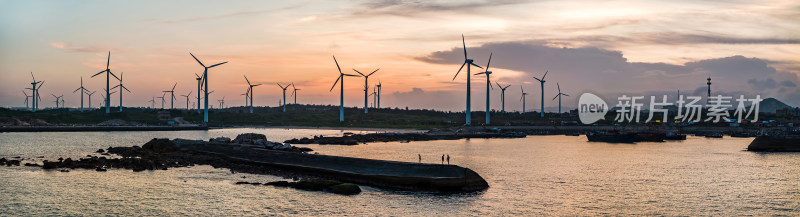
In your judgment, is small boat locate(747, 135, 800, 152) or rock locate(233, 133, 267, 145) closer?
rock locate(233, 133, 267, 145)

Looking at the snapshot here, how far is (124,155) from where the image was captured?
327 feet

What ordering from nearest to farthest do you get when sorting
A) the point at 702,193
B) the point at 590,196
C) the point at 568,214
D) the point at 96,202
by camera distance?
the point at 568,214
the point at 96,202
the point at 590,196
the point at 702,193

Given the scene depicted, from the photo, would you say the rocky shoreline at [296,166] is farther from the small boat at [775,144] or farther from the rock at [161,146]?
the small boat at [775,144]

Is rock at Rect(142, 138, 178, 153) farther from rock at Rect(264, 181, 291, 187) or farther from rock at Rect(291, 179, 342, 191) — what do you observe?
rock at Rect(291, 179, 342, 191)

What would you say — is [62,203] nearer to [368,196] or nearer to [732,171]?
[368,196]

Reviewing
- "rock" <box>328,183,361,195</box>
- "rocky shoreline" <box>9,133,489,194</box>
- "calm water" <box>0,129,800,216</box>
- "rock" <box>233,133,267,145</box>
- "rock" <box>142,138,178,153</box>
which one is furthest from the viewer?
"rock" <box>233,133,267,145</box>

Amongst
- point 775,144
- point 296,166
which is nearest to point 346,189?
point 296,166

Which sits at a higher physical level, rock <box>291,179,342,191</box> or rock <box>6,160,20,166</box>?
rock <box>6,160,20,166</box>

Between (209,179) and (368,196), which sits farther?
(209,179)

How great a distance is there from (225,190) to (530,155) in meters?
65.7

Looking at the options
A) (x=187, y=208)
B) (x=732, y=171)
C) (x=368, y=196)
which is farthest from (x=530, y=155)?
(x=187, y=208)

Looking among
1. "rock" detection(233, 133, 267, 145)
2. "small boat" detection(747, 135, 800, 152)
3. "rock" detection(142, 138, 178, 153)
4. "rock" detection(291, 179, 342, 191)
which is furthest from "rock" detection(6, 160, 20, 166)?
"small boat" detection(747, 135, 800, 152)

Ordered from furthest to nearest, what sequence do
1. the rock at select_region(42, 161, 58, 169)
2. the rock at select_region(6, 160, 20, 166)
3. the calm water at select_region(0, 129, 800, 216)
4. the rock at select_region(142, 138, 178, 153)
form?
the rock at select_region(142, 138, 178, 153) < the rock at select_region(6, 160, 20, 166) < the rock at select_region(42, 161, 58, 169) < the calm water at select_region(0, 129, 800, 216)

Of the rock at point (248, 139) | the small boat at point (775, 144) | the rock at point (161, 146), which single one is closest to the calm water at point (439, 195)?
the rock at point (161, 146)
